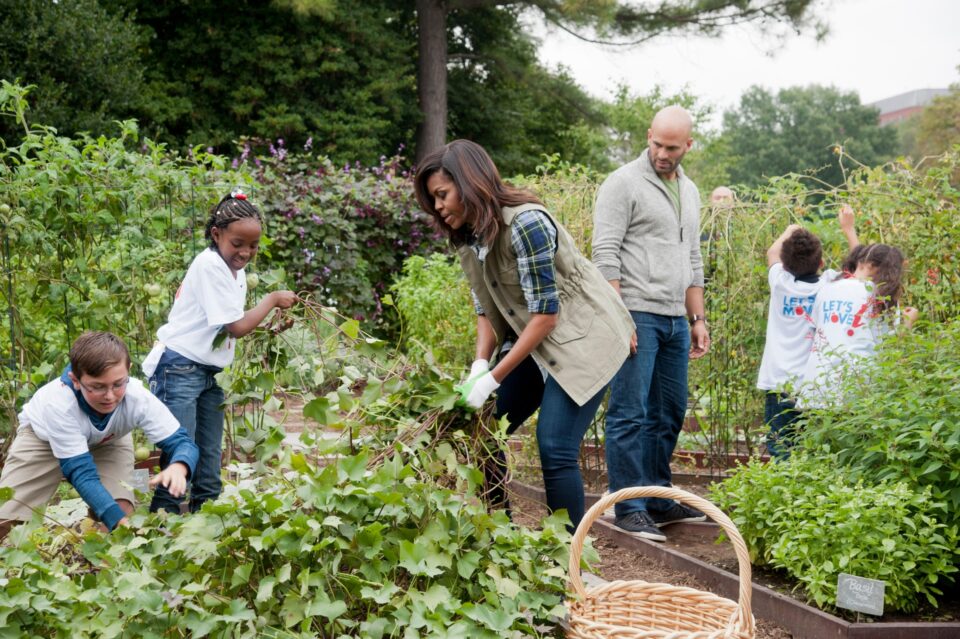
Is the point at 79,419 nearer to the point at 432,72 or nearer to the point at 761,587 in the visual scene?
the point at 761,587

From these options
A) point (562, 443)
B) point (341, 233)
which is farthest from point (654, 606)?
point (341, 233)

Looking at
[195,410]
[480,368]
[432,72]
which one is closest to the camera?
[480,368]

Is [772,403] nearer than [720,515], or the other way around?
[720,515]

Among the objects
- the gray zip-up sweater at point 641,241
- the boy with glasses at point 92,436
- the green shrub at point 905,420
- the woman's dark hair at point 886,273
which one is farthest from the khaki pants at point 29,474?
the woman's dark hair at point 886,273

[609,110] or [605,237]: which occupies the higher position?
[609,110]

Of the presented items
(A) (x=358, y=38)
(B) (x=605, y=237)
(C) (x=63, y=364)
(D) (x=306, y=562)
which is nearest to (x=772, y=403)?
(B) (x=605, y=237)

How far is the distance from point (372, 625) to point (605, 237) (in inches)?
86.7

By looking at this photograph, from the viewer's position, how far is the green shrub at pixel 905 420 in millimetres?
2967

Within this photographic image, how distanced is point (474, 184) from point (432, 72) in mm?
13591

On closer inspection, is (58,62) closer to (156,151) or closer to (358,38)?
(358,38)

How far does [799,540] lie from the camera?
302 centimetres

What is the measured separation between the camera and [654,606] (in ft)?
8.49

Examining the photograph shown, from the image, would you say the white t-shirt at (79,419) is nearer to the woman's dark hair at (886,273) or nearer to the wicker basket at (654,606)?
the wicker basket at (654,606)

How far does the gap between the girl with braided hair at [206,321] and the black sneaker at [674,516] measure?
1.95 m
